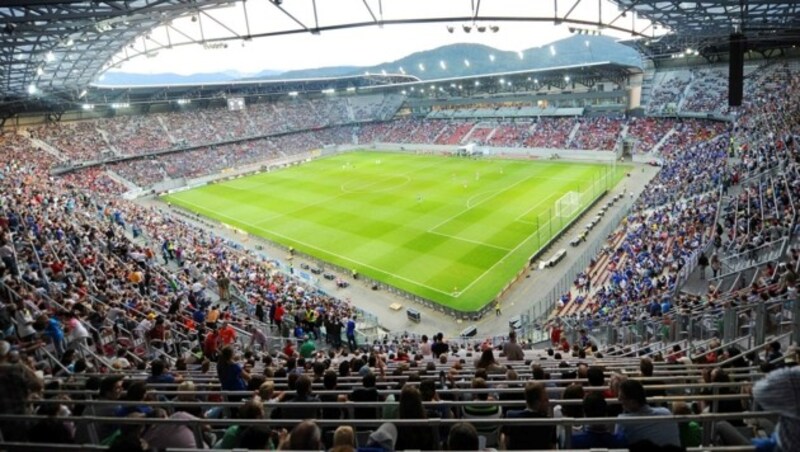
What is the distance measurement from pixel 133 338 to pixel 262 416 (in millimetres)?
Answer: 8514

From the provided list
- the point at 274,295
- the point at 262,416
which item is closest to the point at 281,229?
the point at 274,295

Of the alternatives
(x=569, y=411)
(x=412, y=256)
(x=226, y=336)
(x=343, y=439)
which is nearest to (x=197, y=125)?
(x=412, y=256)

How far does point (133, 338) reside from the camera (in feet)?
38.3

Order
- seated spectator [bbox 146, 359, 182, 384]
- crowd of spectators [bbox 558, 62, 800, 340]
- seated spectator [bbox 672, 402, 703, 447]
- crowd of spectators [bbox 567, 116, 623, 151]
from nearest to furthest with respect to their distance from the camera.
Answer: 1. seated spectator [bbox 672, 402, 703, 447]
2. seated spectator [bbox 146, 359, 182, 384]
3. crowd of spectators [bbox 558, 62, 800, 340]
4. crowd of spectators [bbox 567, 116, 623, 151]

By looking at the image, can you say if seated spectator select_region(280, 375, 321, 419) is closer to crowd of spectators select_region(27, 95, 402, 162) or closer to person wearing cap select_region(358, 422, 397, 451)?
person wearing cap select_region(358, 422, 397, 451)

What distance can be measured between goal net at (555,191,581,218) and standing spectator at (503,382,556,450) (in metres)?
34.3

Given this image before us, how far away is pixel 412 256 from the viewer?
32.0 meters

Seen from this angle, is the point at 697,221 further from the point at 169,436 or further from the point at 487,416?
the point at 169,436

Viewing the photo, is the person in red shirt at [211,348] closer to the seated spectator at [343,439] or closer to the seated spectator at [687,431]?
the seated spectator at [343,439]

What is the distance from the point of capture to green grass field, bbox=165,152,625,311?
97.4ft

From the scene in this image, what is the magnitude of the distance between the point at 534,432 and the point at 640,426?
2.95ft

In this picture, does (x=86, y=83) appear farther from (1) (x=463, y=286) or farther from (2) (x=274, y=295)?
(1) (x=463, y=286)

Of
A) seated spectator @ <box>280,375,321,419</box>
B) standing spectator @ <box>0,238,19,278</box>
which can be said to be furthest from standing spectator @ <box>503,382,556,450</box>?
standing spectator @ <box>0,238,19,278</box>

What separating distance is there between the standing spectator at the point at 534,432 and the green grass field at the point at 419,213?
20.8m
